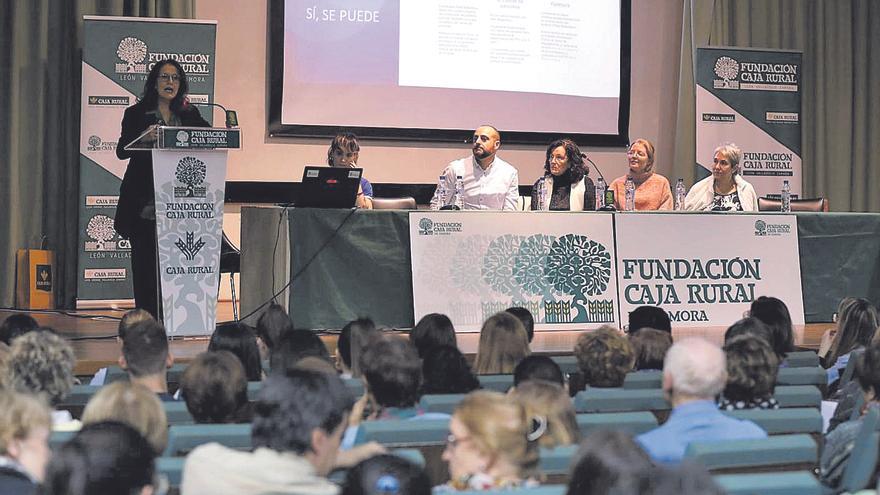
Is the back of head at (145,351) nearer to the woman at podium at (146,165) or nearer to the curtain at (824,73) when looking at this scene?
the woman at podium at (146,165)

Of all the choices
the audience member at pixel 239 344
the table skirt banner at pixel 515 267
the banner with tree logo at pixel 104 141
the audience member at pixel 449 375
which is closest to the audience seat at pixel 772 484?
the audience member at pixel 449 375

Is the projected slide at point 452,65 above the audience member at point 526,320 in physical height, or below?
above

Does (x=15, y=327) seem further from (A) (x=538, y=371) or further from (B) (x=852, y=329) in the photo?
(B) (x=852, y=329)

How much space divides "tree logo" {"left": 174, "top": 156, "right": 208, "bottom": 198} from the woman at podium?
31cm

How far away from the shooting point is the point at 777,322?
15.9 ft

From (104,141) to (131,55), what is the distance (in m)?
0.66

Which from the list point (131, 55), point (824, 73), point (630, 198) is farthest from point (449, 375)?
point (824, 73)

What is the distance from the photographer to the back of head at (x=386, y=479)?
1.84 meters

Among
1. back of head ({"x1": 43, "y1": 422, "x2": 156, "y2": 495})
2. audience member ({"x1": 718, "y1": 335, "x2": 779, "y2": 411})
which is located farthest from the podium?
back of head ({"x1": 43, "y1": 422, "x2": 156, "y2": 495})

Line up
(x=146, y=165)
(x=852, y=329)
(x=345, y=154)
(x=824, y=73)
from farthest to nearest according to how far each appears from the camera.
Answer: (x=824, y=73) < (x=345, y=154) < (x=146, y=165) < (x=852, y=329)

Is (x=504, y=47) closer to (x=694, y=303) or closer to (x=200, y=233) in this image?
(x=694, y=303)

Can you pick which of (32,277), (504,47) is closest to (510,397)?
(32,277)

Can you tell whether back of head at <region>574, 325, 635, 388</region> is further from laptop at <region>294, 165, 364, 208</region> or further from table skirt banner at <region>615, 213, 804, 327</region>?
table skirt banner at <region>615, 213, 804, 327</region>

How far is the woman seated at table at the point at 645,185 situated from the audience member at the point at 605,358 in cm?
378
